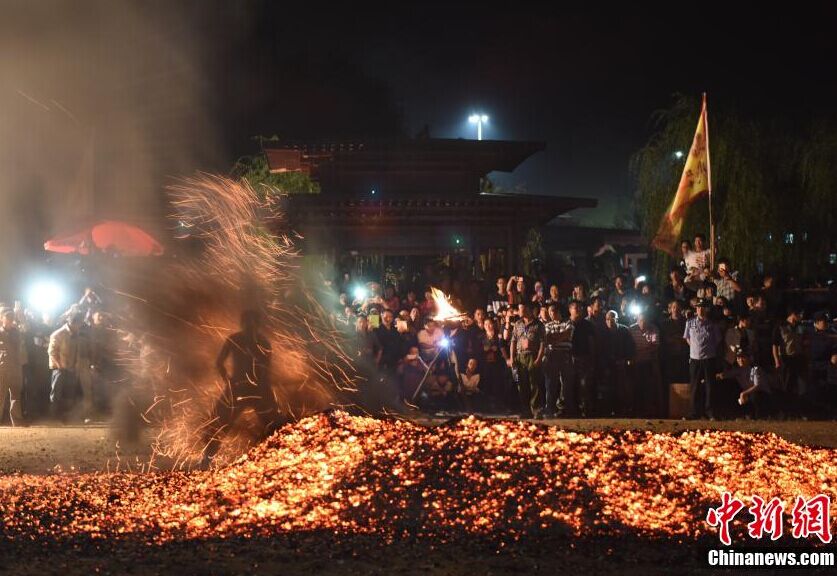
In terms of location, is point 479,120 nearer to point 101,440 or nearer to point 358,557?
point 101,440

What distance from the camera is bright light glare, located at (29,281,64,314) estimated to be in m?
16.1

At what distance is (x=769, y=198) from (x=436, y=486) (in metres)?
13.5

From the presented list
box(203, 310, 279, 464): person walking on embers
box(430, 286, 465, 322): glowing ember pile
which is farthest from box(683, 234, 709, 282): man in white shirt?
box(203, 310, 279, 464): person walking on embers

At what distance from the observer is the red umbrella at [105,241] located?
59.6 ft

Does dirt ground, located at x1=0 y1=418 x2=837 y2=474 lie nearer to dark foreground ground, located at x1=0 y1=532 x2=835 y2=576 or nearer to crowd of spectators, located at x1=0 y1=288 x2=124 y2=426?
crowd of spectators, located at x1=0 y1=288 x2=124 y2=426

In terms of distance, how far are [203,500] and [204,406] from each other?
7.75 ft

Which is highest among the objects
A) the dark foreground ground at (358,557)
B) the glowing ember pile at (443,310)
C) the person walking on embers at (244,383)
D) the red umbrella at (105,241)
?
the red umbrella at (105,241)

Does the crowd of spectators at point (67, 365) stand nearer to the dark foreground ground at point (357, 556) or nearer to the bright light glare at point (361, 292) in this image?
the bright light glare at point (361, 292)

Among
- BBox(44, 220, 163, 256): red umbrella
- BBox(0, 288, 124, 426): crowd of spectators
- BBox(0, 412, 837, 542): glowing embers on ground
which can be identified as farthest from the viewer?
BBox(44, 220, 163, 256): red umbrella

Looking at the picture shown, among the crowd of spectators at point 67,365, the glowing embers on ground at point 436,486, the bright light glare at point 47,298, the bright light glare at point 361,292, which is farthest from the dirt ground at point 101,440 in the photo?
the bright light glare at point 361,292

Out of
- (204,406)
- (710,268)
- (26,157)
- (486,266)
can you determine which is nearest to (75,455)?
(204,406)

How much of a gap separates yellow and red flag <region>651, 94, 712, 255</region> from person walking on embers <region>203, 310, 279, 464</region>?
9.97 metres

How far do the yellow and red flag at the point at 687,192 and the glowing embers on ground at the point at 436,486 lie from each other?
8.62 metres

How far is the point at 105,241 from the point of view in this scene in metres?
18.3
